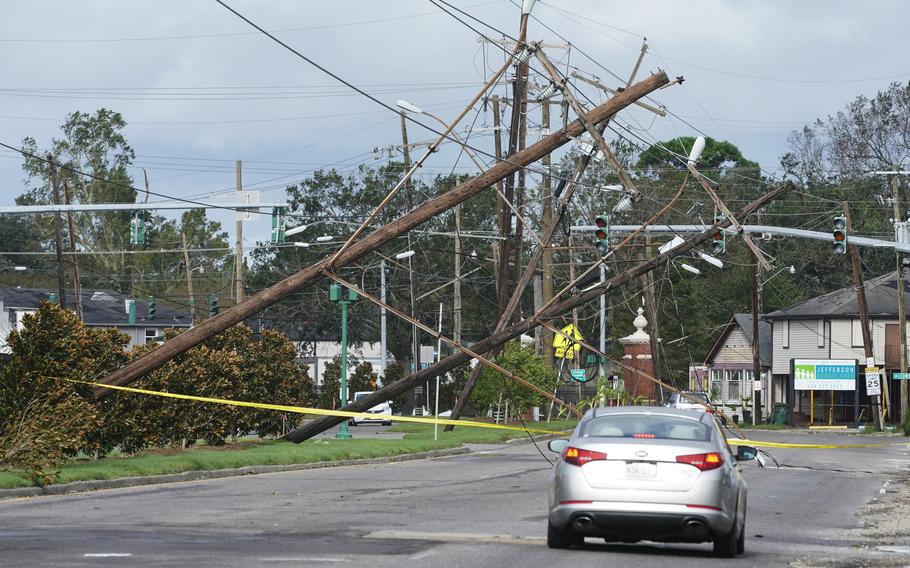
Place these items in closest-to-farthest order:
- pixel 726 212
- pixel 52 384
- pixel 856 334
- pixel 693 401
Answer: pixel 52 384, pixel 693 401, pixel 726 212, pixel 856 334

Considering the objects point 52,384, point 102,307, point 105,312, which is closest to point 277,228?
point 52,384

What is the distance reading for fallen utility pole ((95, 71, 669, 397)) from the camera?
2573 cm

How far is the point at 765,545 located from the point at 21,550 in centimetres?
738

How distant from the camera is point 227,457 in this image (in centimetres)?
2725

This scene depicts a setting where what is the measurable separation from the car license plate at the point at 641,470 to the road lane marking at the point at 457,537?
1.70m

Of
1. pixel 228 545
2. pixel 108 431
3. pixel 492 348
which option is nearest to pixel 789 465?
pixel 492 348

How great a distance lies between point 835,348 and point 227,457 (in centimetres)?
5381

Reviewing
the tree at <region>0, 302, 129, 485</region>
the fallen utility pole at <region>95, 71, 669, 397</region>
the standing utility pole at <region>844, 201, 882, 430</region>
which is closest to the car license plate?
the tree at <region>0, 302, 129, 485</region>

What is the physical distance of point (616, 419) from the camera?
13242mm

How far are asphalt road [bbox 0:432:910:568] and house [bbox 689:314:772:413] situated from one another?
188 ft

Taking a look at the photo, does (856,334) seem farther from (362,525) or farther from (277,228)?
(362,525)

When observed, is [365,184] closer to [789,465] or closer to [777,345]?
[777,345]

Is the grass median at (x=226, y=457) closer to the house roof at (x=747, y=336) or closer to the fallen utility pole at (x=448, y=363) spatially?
the fallen utility pole at (x=448, y=363)

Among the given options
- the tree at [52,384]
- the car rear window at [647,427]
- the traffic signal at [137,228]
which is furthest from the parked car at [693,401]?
the traffic signal at [137,228]
